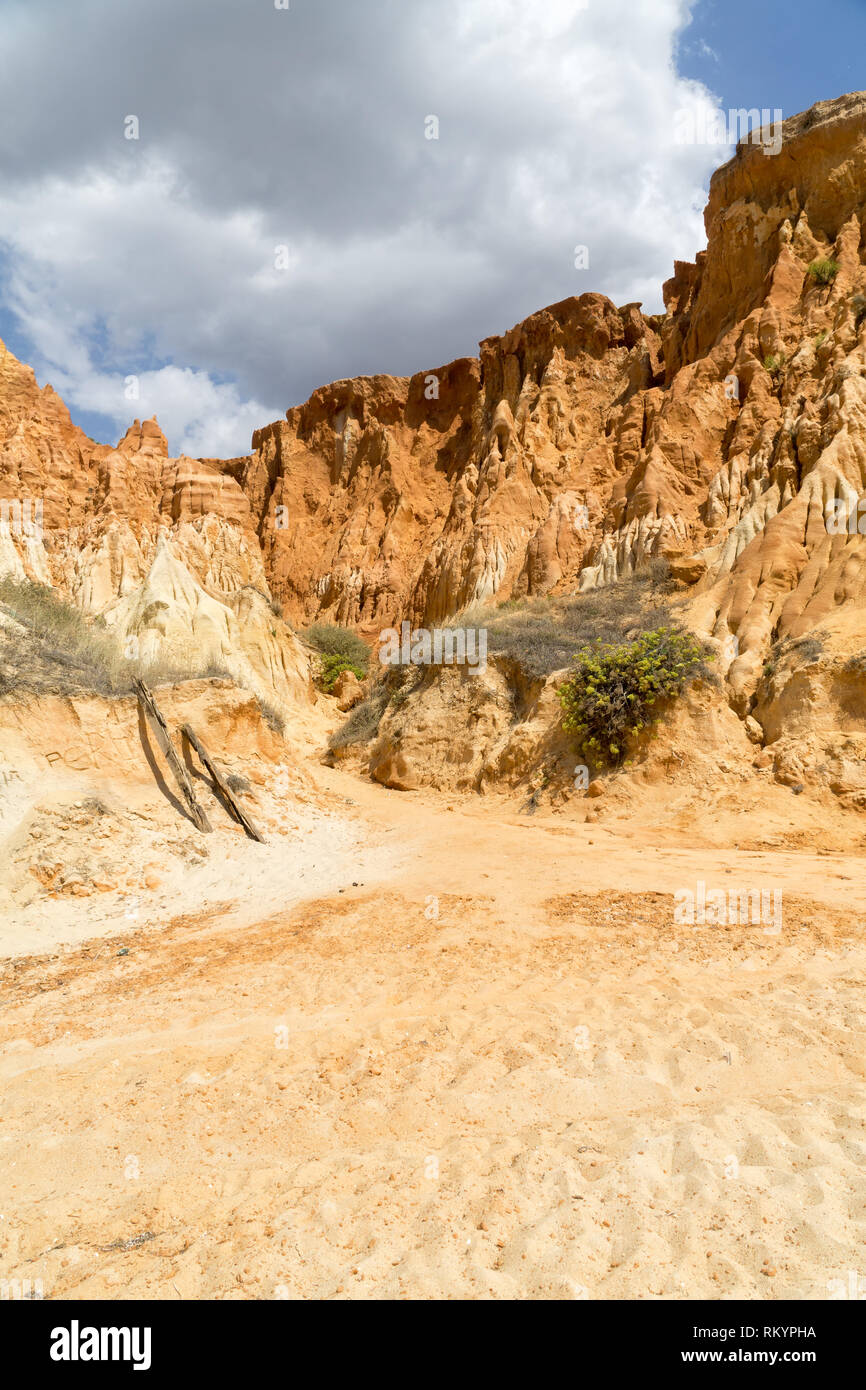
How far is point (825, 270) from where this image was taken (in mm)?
21031

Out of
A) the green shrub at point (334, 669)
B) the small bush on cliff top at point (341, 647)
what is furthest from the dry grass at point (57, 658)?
the small bush on cliff top at point (341, 647)

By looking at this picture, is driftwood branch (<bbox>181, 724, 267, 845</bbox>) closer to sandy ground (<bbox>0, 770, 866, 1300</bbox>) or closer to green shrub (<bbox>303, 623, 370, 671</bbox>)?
sandy ground (<bbox>0, 770, 866, 1300</bbox>)

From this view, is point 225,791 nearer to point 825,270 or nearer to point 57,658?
point 57,658

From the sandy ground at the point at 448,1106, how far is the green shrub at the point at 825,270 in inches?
873

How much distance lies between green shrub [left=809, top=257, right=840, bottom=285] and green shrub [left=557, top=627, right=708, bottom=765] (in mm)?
16536

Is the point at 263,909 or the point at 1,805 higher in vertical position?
the point at 1,805

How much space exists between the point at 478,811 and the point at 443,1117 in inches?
362

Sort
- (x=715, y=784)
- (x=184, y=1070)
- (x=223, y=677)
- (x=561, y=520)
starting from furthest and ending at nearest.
Result: (x=561, y=520)
(x=223, y=677)
(x=715, y=784)
(x=184, y=1070)

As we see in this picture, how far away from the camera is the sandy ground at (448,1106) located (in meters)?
2.32

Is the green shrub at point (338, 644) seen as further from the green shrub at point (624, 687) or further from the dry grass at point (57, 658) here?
the green shrub at point (624, 687)

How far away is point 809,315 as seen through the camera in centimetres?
2081

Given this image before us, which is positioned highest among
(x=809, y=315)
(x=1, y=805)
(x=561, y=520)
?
(x=809, y=315)

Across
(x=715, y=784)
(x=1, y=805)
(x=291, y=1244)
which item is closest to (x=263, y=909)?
(x=1, y=805)
